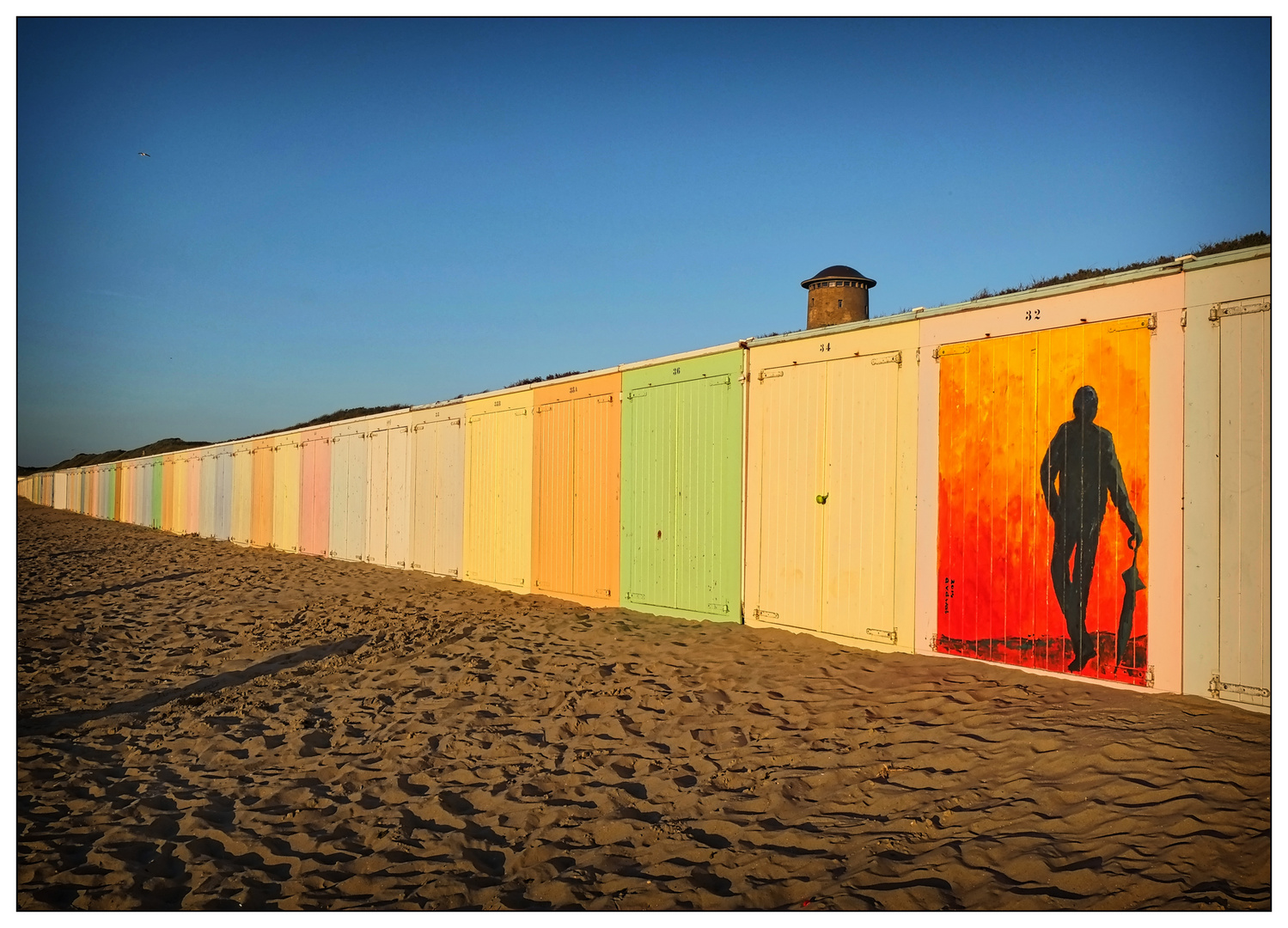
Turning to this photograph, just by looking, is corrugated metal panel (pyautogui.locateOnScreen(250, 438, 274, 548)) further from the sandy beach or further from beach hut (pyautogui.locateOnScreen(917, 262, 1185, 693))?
beach hut (pyautogui.locateOnScreen(917, 262, 1185, 693))

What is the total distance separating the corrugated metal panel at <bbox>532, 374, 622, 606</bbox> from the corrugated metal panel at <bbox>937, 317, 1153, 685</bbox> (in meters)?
4.49

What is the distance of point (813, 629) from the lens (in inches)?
297

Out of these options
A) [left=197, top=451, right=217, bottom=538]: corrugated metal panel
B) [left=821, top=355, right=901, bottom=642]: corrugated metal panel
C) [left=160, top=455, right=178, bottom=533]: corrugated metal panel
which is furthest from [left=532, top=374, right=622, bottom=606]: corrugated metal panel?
[left=160, top=455, right=178, bottom=533]: corrugated metal panel

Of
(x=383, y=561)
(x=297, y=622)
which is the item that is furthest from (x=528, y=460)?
(x=383, y=561)

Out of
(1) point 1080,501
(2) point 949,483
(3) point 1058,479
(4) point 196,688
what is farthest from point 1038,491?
(4) point 196,688

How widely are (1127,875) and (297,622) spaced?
28.3 feet

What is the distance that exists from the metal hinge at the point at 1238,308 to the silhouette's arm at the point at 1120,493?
0.94m

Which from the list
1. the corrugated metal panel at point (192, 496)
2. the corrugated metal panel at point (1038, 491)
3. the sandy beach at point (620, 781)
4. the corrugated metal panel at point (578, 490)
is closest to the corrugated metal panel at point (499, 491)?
the corrugated metal panel at point (578, 490)

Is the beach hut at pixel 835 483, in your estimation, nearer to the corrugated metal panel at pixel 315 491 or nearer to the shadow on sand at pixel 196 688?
the shadow on sand at pixel 196 688

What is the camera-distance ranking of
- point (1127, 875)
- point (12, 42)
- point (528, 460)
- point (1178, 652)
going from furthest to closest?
1. point (528, 460)
2. point (1178, 652)
3. point (12, 42)
4. point (1127, 875)

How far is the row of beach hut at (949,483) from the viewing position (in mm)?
5055

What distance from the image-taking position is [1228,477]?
5.00 m

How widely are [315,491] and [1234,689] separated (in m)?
17.3

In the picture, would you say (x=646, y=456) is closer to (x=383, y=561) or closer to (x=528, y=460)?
(x=528, y=460)
